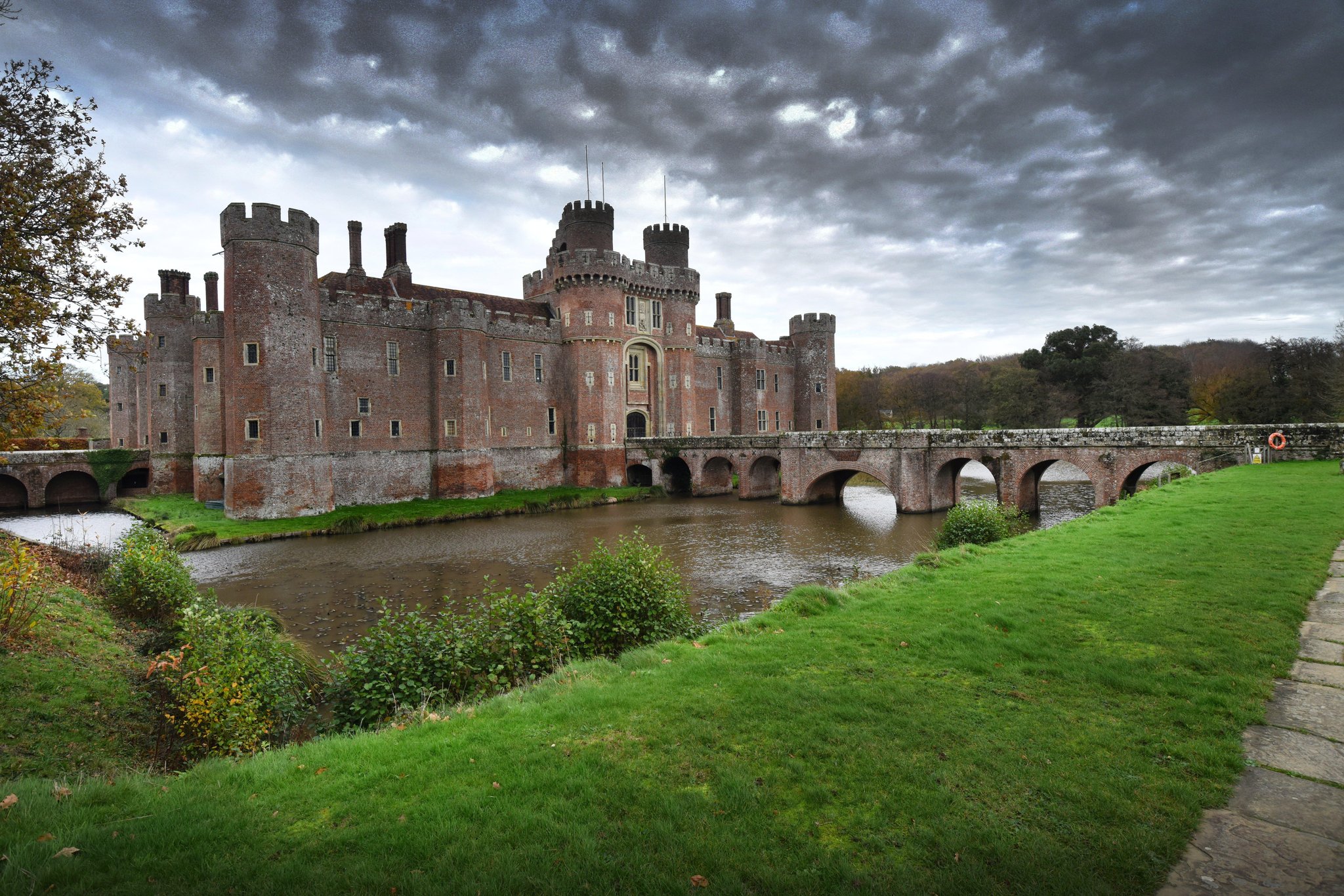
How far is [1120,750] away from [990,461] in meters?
27.8

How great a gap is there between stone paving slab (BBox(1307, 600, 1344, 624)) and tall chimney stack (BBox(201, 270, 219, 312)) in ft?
157

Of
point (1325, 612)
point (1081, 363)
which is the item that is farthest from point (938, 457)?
point (1081, 363)

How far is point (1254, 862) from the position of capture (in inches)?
144

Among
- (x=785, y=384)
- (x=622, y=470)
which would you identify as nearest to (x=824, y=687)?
(x=622, y=470)

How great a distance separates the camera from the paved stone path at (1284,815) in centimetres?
351

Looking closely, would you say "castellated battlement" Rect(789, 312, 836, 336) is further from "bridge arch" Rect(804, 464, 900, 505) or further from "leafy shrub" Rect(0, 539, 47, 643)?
"leafy shrub" Rect(0, 539, 47, 643)

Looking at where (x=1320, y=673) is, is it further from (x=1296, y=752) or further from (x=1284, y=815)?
(x=1284, y=815)

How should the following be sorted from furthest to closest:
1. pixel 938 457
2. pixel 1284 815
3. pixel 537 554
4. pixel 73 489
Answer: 1. pixel 73 489
2. pixel 938 457
3. pixel 537 554
4. pixel 1284 815

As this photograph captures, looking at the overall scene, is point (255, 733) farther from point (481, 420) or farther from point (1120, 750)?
point (481, 420)

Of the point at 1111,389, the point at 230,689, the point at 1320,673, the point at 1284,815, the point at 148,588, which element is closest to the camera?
the point at 1284,815

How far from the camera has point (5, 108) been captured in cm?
702

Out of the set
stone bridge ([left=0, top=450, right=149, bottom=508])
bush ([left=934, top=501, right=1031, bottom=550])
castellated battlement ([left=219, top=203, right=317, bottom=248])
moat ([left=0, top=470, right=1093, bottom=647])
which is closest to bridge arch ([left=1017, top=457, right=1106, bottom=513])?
moat ([left=0, top=470, right=1093, bottom=647])

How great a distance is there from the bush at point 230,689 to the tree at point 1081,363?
68962 mm

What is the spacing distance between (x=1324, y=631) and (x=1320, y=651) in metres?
0.84
